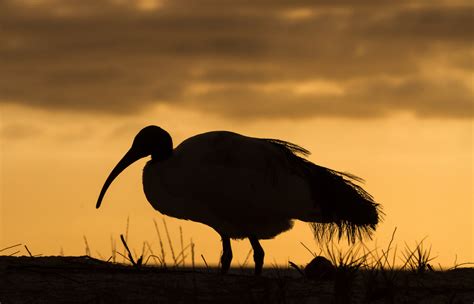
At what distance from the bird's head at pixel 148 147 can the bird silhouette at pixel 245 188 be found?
0.01 m

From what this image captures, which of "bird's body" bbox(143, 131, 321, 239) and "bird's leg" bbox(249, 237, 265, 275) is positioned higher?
"bird's body" bbox(143, 131, 321, 239)

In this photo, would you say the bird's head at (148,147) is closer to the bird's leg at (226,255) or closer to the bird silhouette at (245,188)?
the bird silhouette at (245,188)

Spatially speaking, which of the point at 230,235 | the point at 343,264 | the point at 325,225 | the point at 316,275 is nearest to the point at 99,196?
the point at 230,235

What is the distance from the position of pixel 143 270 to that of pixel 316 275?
1691 millimetres

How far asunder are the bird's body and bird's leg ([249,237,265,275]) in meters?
0.09

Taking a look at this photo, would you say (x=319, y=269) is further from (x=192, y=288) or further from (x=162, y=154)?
(x=162, y=154)

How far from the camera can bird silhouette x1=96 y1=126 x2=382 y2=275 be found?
33.5 feet

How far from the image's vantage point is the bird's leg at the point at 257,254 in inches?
408

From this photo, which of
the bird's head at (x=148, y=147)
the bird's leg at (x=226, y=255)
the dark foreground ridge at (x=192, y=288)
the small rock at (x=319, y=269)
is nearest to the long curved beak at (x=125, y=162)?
the bird's head at (x=148, y=147)

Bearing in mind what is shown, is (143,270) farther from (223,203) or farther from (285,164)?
(285,164)

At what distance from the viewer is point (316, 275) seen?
28.1 feet

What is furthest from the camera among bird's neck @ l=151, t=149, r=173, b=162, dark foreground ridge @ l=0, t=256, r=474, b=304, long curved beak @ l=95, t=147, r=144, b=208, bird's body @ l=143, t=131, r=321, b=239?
long curved beak @ l=95, t=147, r=144, b=208

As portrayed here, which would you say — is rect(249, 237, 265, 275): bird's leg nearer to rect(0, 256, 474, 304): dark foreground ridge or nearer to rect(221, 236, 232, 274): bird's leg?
rect(221, 236, 232, 274): bird's leg

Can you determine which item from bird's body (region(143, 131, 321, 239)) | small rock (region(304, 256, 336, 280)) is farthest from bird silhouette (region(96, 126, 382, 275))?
small rock (region(304, 256, 336, 280))
